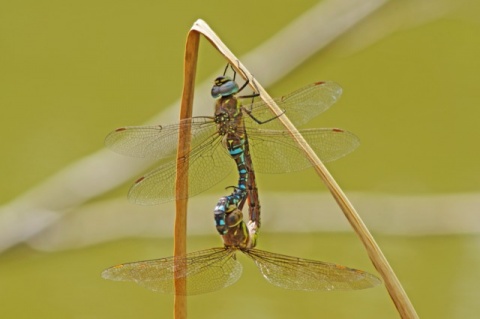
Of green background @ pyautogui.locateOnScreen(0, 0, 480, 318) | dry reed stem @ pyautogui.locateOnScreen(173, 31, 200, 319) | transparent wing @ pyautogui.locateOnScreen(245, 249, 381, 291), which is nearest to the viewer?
dry reed stem @ pyautogui.locateOnScreen(173, 31, 200, 319)

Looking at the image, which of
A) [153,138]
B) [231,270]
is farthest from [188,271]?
[153,138]

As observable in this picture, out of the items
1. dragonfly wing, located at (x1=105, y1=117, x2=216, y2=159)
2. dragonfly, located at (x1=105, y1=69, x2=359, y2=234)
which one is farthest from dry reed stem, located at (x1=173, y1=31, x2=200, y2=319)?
dragonfly wing, located at (x1=105, y1=117, x2=216, y2=159)

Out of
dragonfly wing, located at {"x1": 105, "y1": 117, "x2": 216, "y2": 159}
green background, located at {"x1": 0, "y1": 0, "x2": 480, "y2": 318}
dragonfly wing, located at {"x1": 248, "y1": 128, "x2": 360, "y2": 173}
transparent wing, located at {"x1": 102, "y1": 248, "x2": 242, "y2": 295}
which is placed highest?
green background, located at {"x1": 0, "y1": 0, "x2": 480, "y2": 318}

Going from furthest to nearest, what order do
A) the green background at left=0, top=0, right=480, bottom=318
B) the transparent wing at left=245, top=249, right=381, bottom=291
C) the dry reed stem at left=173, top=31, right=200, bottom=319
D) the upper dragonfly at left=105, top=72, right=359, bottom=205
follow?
1. the green background at left=0, top=0, right=480, bottom=318
2. the upper dragonfly at left=105, top=72, right=359, bottom=205
3. the transparent wing at left=245, top=249, right=381, bottom=291
4. the dry reed stem at left=173, top=31, right=200, bottom=319

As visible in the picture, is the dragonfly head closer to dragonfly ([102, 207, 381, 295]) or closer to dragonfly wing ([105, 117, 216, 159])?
dragonfly wing ([105, 117, 216, 159])

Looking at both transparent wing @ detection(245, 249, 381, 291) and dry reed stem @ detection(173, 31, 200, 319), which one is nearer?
dry reed stem @ detection(173, 31, 200, 319)

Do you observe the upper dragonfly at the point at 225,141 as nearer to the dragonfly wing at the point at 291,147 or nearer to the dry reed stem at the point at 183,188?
the dragonfly wing at the point at 291,147

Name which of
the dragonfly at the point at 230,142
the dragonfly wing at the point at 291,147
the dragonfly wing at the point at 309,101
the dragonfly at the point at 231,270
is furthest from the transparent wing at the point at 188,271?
the dragonfly wing at the point at 309,101
